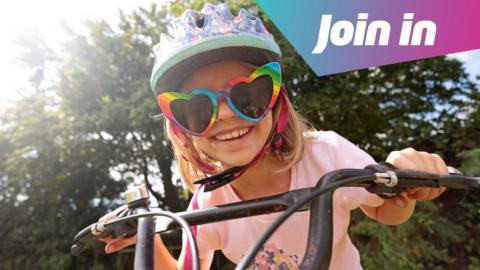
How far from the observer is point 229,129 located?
A: 125 centimetres

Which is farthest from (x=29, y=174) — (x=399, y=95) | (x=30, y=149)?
(x=399, y=95)

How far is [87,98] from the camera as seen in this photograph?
7215 millimetres

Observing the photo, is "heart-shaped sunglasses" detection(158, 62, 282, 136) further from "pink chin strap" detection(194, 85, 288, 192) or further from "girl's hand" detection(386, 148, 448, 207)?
"girl's hand" detection(386, 148, 448, 207)

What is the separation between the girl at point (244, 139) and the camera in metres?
1.17

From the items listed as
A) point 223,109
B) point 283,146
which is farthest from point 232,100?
point 283,146

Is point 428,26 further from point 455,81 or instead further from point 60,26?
point 60,26

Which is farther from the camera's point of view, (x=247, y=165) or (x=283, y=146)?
(x=283, y=146)

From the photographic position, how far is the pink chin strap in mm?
1271

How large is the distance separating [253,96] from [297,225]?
0.59 metres

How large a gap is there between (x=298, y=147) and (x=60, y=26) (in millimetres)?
7060

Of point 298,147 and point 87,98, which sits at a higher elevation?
point 87,98

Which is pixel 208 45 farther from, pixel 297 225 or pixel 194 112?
pixel 297 225

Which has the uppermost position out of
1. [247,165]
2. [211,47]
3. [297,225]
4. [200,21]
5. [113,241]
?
[200,21]

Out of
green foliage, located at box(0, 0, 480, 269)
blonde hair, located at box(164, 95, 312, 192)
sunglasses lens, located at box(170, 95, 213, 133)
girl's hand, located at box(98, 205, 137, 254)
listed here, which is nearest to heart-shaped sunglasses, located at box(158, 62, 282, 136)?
sunglasses lens, located at box(170, 95, 213, 133)
